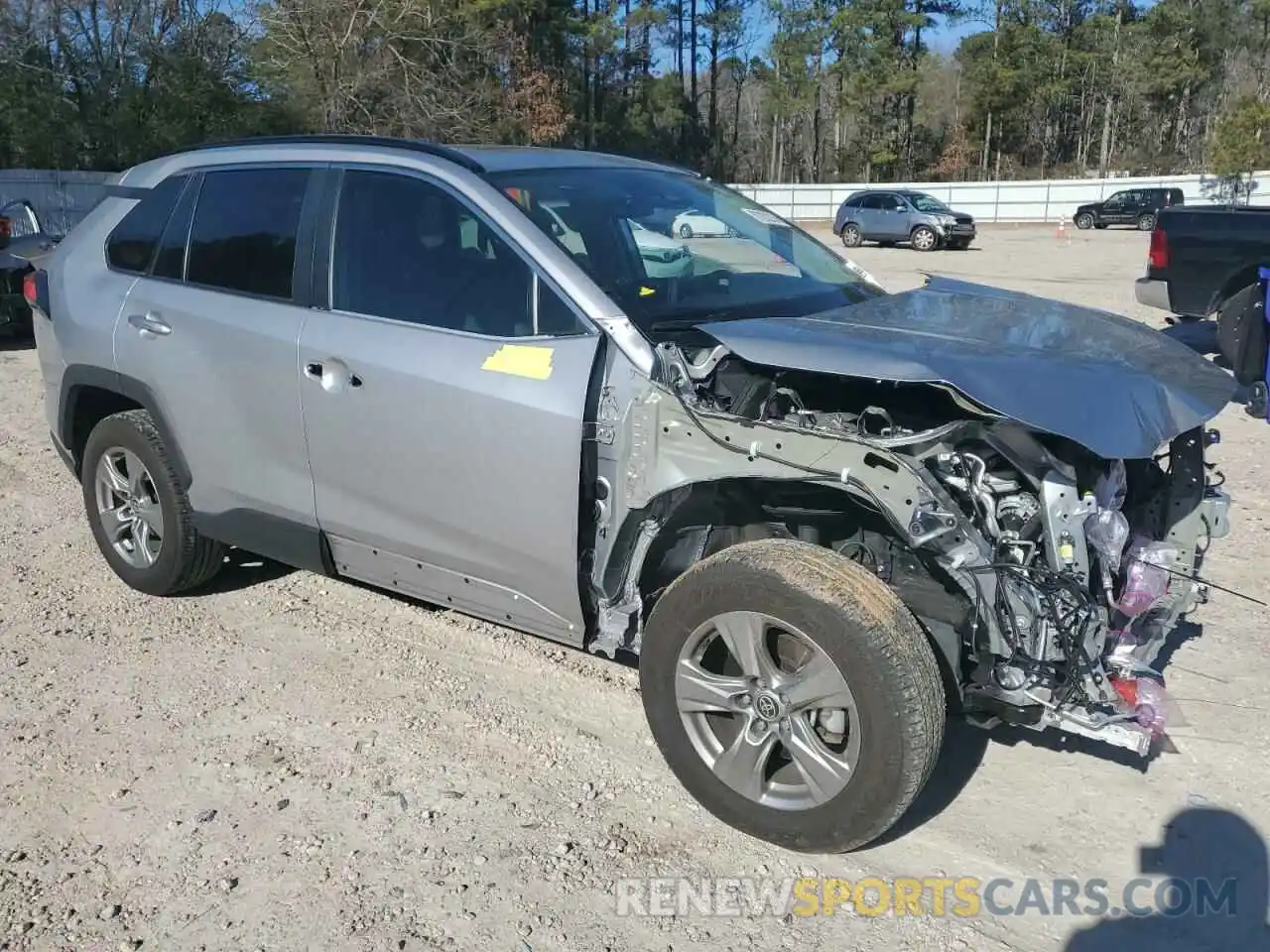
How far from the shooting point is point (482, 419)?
3.57 m

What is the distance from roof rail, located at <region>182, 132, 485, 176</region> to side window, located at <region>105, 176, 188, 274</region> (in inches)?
9.9

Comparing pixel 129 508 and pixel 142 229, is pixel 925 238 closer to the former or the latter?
pixel 142 229

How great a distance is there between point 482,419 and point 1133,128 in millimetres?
76371

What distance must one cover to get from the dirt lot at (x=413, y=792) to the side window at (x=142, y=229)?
1.54 meters

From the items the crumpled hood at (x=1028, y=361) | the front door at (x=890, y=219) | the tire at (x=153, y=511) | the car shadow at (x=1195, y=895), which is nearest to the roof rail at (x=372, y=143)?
the crumpled hood at (x=1028, y=361)

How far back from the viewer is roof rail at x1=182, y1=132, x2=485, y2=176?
13.0 ft

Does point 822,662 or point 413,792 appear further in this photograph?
point 413,792

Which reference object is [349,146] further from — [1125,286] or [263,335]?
[1125,286]

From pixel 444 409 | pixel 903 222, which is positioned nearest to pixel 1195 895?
pixel 444 409

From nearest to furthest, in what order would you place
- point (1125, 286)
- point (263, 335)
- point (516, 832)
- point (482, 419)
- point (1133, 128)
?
point (516, 832) → point (482, 419) → point (263, 335) → point (1125, 286) → point (1133, 128)

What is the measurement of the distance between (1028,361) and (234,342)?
2891 mm

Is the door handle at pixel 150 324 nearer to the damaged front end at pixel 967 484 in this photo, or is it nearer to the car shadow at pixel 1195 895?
the damaged front end at pixel 967 484

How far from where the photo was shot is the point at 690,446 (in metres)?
3.28

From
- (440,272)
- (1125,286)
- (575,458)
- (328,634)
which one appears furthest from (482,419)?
(1125,286)
